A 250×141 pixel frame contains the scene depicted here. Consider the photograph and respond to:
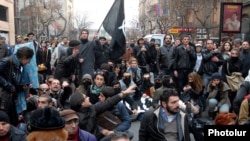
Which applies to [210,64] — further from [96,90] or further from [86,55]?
[96,90]

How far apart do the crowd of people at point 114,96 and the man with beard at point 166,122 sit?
0.04 ft

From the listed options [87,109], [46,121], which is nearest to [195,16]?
[87,109]

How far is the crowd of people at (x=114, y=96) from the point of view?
4054 millimetres

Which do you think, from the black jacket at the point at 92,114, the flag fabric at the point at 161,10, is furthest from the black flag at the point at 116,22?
the flag fabric at the point at 161,10

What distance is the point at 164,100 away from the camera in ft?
16.3

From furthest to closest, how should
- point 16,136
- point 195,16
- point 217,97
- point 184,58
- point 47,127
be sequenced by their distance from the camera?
point 195,16 < point 184,58 < point 217,97 < point 16,136 < point 47,127

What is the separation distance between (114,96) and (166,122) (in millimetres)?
713

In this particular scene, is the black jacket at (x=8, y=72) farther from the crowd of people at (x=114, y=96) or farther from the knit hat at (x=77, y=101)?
the knit hat at (x=77, y=101)

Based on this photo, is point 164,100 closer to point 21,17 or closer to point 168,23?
point 168,23

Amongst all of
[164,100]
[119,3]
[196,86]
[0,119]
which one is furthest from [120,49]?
[0,119]

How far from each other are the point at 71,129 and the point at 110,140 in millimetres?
551

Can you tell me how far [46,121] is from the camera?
298 cm

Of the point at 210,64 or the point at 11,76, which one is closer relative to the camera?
the point at 11,76

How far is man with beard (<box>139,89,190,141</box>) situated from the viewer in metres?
4.90
